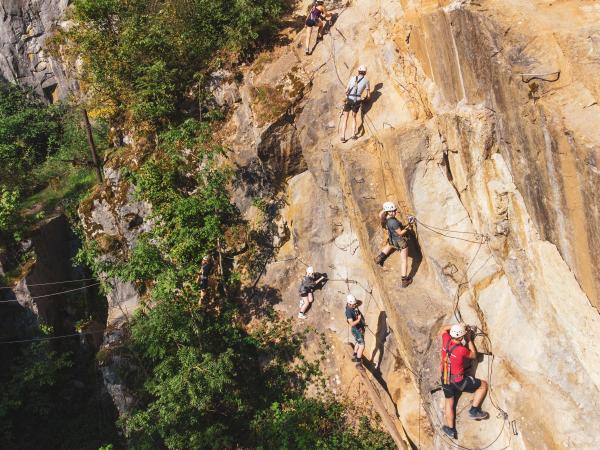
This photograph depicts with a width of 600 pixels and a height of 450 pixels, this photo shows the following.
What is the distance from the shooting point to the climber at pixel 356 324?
1180 centimetres

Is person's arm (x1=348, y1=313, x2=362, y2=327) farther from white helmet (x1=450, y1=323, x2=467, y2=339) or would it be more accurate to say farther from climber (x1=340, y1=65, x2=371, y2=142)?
climber (x1=340, y1=65, x2=371, y2=142)

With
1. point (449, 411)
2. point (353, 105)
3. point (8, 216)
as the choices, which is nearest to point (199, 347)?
point (449, 411)

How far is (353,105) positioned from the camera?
1234 centimetres

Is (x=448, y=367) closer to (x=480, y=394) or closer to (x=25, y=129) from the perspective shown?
(x=480, y=394)

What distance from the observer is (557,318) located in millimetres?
7703

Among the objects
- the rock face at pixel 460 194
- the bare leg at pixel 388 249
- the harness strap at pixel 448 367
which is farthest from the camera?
the bare leg at pixel 388 249

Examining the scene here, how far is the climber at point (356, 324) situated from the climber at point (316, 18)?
926 centimetres

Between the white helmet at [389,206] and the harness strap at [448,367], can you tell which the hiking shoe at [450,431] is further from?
the white helmet at [389,206]

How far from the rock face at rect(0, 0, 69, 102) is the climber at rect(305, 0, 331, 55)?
19.3 metres

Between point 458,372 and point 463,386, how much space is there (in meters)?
0.33

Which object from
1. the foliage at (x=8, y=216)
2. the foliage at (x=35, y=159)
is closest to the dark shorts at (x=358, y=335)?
the foliage at (x=35, y=159)

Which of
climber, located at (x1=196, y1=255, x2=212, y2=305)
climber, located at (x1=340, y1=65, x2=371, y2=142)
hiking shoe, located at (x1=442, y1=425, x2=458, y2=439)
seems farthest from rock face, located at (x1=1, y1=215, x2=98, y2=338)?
hiking shoe, located at (x1=442, y1=425, x2=458, y2=439)

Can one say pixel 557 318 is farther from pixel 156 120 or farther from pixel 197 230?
pixel 156 120

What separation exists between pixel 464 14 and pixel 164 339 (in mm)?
11131
